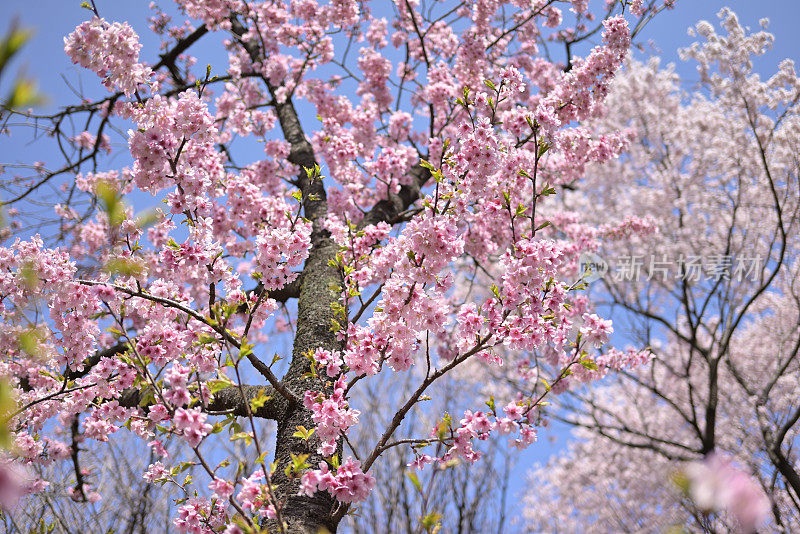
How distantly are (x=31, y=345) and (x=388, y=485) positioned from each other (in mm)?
4328

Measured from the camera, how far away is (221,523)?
2.26 meters

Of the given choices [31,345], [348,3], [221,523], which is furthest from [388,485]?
[348,3]

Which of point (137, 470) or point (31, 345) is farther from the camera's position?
point (137, 470)

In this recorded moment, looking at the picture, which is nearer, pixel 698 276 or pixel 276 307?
pixel 276 307

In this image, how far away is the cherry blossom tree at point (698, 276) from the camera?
7.37 meters

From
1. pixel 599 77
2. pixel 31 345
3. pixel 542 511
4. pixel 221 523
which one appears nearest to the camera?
pixel 31 345

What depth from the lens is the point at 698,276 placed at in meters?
8.80

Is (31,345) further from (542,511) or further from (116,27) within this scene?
(542,511)

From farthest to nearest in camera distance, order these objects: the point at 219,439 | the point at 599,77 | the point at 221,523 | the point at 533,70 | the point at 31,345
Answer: the point at 533,70 < the point at 219,439 < the point at 599,77 < the point at 221,523 < the point at 31,345

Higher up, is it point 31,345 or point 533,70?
point 533,70

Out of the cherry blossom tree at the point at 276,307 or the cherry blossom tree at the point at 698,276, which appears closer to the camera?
the cherry blossom tree at the point at 276,307

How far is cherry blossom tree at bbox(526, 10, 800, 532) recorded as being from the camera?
7371 millimetres

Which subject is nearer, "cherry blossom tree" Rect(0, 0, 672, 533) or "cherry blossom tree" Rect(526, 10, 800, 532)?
"cherry blossom tree" Rect(0, 0, 672, 533)

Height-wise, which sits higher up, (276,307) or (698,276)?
(698,276)
